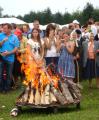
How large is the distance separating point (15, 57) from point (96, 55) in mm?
2643

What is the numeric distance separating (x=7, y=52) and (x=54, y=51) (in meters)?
2.23

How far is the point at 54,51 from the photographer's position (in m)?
14.1

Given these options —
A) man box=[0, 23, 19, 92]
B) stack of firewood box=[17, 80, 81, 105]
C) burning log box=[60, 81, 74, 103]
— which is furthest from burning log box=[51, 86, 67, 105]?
man box=[0, 23, 19, 92]

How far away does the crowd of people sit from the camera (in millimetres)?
13102

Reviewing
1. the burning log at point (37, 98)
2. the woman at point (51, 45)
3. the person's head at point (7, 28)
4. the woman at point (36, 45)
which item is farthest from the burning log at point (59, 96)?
→ the person's head at point (7, 28)

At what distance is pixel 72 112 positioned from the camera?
38.2ft

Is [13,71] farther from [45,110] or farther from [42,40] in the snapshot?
[45,110]

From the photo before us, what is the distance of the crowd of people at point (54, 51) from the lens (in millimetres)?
13102

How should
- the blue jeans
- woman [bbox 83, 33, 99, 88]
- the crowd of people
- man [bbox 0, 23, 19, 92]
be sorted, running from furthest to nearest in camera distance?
woman [bbox 83, 33, 99, 88]
the blue jeans
man [bbox 0, 23, 19, 92]
the crowd of people

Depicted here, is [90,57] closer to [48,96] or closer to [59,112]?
[59,112]

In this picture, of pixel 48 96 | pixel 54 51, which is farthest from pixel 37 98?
pixel 54 51

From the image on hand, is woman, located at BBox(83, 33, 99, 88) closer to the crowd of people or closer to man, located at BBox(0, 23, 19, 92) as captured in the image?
the crowd of people

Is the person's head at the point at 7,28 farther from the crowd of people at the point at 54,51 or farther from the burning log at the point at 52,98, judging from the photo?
the burning log at the point at 52,98

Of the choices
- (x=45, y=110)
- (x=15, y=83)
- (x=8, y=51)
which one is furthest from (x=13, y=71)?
(x=45, y=110)
